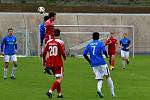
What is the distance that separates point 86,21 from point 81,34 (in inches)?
130

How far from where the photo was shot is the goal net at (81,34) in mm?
48406

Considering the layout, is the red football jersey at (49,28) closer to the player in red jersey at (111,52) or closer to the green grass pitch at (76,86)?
the green grass pitch at (76,86)

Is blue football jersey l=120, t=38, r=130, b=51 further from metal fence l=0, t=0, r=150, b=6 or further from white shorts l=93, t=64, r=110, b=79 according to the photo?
metal fence l=0, t=0, r=150, b=6

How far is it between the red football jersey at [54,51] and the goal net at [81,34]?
3035cm

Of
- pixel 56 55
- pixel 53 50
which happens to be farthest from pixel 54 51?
pixel 56 55

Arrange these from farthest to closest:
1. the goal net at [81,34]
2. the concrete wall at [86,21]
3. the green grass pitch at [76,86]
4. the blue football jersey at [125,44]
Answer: the concrete wall at [86,21] < the goal net at [81,34] < the blue football jersey at [125,44] < the green grass pitch at [76,86]

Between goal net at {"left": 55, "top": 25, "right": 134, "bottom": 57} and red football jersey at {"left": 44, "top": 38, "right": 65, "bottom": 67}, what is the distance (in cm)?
3035

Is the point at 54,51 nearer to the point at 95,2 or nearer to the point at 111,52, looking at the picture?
the point at 111,52

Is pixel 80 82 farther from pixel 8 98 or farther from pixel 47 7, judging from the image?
pixel 47 7

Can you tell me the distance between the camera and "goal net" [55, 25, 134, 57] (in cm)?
4841

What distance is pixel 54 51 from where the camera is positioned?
1675cm

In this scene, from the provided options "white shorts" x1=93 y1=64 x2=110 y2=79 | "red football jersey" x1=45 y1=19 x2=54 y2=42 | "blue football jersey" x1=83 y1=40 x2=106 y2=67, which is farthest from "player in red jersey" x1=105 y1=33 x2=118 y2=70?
"blue football jersey" x1=83 y1=40 x2=106 y2=67

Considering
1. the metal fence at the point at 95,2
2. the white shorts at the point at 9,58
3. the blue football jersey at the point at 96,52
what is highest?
the blue football jersey at the point at 96,52

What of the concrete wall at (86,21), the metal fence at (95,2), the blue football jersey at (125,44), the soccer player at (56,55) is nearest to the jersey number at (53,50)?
the soccer player at (56,55)
